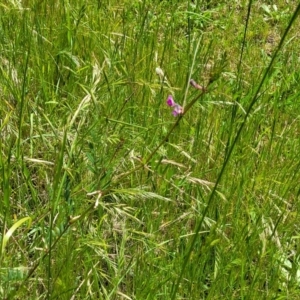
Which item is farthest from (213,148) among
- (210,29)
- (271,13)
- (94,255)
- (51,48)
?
(271,13)

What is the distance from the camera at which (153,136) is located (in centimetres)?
159

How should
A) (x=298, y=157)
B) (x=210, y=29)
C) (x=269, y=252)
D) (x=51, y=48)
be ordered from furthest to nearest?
1. (x=210, y=29)
2. (x=51, y=48)
3. (x=298, y=157)
4. (x=269, y=252)

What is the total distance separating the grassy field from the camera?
118cm

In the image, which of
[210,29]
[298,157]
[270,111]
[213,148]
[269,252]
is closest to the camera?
[269,252]

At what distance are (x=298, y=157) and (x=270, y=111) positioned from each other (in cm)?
41

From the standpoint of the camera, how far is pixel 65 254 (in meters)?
1.19

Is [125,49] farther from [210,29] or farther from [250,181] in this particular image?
[210,29]

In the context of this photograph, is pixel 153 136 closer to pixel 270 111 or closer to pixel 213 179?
pixel 213 179

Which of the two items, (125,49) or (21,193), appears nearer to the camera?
(21,193)

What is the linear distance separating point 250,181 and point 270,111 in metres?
0.54

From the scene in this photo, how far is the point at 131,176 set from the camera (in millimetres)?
1536

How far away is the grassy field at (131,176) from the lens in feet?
3.87

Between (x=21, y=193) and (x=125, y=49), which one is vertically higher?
(x=125, y=49)

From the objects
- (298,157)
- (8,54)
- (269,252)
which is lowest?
(269,252)
